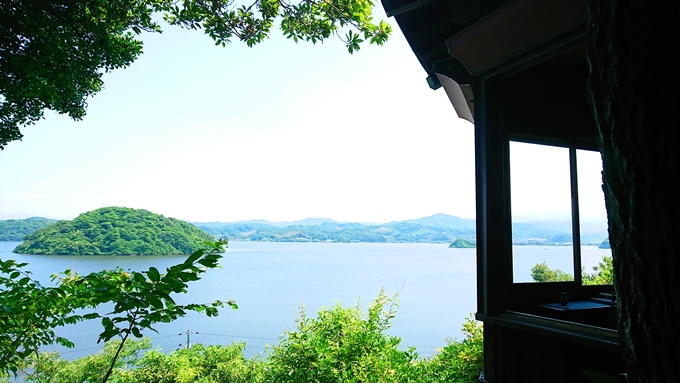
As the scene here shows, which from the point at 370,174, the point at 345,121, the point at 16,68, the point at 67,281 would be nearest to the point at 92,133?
the point at 345,121

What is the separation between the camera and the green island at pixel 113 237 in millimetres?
15867

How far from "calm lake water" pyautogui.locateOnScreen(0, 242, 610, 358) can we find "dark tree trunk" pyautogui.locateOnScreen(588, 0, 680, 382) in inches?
63.6

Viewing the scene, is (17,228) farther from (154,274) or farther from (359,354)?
(154,274)

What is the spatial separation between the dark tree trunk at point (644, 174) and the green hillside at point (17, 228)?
22505mm

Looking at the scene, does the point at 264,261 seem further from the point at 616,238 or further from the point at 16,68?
the point at 616,238

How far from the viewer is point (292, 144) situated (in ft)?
201

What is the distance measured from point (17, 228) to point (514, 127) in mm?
23216

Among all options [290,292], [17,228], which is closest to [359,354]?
[17,228]

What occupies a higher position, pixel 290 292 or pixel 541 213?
pixel 541 213

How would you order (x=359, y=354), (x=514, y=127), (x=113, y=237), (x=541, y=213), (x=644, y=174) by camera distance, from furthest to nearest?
(x=113, y=237) → (x=359, y=354) → (x=541, y=213) → (x=514, y=127) → (x=644, y=174)

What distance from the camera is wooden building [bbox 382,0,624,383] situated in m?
1.78

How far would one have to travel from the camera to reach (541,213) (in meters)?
2.87

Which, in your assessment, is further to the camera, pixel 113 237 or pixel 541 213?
pixel 113 237

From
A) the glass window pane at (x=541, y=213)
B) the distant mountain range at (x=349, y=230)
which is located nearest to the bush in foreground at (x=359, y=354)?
the glass window pane at (x=541, y=213)
